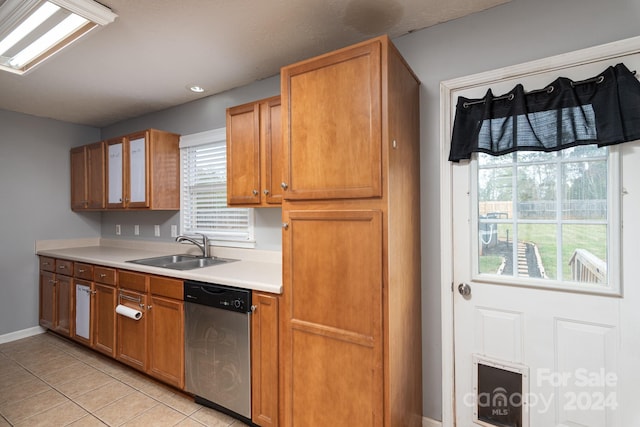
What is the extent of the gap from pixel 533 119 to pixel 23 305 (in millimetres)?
5041

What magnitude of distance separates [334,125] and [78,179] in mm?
3759

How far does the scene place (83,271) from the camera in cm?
309

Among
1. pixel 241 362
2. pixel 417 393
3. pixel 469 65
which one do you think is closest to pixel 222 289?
pixel 241 362

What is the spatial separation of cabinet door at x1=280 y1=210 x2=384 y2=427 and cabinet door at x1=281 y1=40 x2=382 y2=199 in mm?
155

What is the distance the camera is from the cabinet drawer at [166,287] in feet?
7.56

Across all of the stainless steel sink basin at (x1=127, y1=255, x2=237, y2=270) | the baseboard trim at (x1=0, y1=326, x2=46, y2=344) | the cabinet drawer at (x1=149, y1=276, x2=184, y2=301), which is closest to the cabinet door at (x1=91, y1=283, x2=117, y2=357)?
the stainless steel sink basin at (x1=127, y1=255, x2=237, y2=270)

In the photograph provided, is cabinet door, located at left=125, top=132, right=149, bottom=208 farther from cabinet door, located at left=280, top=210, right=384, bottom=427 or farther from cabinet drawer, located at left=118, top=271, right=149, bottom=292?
cabinet door, located at left=280, top=210, right=384, bottom=427

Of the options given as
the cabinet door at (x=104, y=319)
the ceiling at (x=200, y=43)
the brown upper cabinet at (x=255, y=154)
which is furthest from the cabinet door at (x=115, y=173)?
the brown upper cabinet at (x=255, y=154)

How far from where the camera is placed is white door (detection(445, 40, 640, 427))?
4.91 feet

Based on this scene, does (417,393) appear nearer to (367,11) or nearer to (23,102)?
(367,11)

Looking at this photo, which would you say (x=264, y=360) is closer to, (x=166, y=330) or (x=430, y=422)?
(x=166, y=330)

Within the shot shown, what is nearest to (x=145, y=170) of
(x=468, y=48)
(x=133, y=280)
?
(x=133, y=280)

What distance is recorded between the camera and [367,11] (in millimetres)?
1793

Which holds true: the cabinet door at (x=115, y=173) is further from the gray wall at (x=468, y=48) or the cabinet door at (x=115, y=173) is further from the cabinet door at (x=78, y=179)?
the gray wall at (x=468, y=48)
